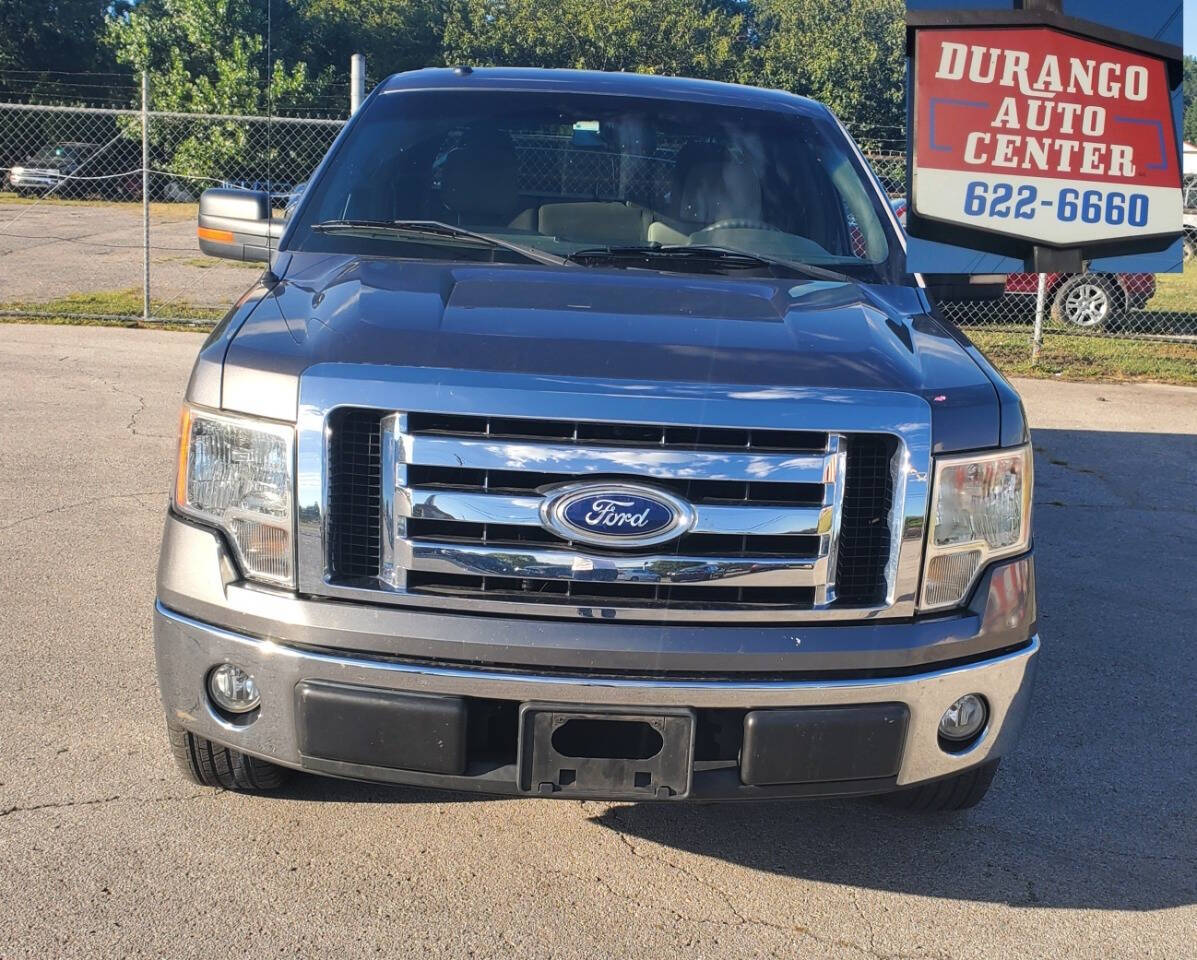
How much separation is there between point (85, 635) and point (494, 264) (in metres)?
2.03

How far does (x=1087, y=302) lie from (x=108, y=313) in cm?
1007

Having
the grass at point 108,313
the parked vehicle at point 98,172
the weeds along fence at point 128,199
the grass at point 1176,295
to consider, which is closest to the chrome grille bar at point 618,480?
the weeds along fence at point 128,199

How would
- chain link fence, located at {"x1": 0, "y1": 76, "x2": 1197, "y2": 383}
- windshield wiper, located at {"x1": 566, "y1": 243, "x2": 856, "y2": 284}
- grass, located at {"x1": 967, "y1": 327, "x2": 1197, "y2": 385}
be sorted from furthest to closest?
grass, located at {"x1": 967, "y1": 327, "x2": 1197, "y2": 385} → chain link fence, located at {"x1": 0, "y1": 76, "x2": 1197, "y2": 383} → windshield wiper, located at {"x1": 566, "y1": 243, "x2": 856, "y2": 284}

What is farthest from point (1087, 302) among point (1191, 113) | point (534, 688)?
point (1191, 113)

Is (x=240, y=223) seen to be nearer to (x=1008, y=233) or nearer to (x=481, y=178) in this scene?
(x=481, y=178)

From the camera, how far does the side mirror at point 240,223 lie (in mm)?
4508

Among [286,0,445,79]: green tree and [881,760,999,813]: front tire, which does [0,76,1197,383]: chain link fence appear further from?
[286,0,445,79]: green tree

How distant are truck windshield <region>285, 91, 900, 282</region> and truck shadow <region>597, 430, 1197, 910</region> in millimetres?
1566

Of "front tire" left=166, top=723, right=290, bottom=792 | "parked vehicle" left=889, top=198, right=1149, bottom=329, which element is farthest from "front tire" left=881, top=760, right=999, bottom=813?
"parked vehicle" left=889, top=198, right=1149, bottom=329

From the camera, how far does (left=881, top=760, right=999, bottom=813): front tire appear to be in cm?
328

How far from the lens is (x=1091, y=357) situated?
12.1 meters

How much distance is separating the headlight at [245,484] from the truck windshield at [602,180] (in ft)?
3.60

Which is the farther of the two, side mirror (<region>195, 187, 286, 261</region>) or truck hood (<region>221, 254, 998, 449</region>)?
side mirror (<region>195, 187, 286, 261</region>)

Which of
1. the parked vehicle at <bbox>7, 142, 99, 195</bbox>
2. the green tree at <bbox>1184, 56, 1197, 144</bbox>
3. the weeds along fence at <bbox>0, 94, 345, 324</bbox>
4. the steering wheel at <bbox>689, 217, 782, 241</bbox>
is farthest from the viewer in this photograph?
the green tree at <bbox>1184, 56, 1197, 144</bbox>
